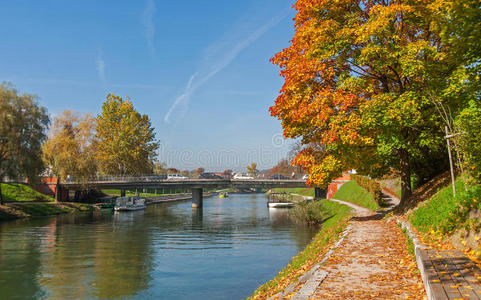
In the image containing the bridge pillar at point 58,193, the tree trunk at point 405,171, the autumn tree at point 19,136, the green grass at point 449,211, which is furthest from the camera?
the bridge pillar at point 58,193

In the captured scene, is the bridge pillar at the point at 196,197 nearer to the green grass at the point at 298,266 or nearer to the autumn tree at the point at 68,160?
the autumn tree at the point at 68,160

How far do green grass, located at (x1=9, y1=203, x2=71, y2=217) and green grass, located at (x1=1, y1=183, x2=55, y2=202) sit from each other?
3.69 metres

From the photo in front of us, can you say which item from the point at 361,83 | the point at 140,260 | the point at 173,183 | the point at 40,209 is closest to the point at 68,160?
the point at 40,209

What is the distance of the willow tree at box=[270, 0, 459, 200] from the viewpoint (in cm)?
1708

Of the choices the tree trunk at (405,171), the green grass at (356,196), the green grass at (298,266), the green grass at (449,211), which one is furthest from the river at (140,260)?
the tree trunk at (405,171)

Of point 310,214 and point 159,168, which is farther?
Answer: point 159,168

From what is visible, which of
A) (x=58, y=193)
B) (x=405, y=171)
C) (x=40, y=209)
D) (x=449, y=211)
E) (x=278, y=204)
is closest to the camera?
(x=449, y=211)

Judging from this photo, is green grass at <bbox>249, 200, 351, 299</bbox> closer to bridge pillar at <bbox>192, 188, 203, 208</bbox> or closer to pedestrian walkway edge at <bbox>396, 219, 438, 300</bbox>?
pedestrian walkway edge at <bbox>396, 219, 438, 300</bbox>

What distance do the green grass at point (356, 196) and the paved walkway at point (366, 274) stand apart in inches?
746

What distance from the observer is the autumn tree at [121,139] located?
6962 centimetres

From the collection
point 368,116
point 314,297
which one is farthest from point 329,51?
point 314,297

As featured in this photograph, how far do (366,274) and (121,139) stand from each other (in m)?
65.9

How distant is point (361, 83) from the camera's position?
18.7 meters

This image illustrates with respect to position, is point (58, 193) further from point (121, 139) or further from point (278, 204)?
point (278, 204)
